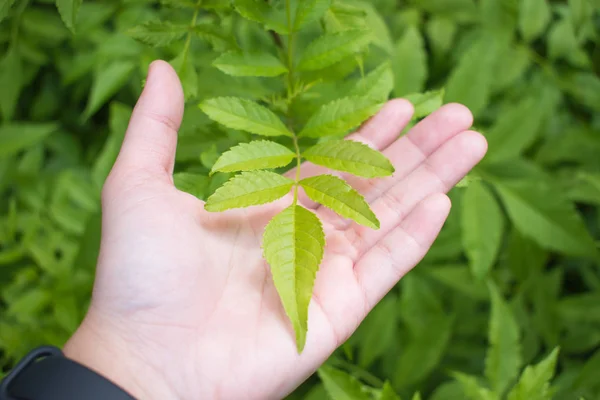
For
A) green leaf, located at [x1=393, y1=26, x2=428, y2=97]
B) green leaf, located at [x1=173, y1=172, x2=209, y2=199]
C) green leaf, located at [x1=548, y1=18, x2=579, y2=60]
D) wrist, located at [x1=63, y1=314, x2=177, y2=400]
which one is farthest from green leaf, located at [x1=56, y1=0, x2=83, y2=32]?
green leaf, located at [x1=548, y1=18, x2=579, y2=60]

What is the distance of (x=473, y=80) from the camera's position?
5.48ft

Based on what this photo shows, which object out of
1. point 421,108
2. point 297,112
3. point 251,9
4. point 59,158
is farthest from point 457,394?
point 59,158

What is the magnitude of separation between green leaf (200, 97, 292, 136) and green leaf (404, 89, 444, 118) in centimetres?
43

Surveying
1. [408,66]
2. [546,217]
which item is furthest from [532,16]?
[546,217]

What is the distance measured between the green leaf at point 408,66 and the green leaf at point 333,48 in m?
0.42

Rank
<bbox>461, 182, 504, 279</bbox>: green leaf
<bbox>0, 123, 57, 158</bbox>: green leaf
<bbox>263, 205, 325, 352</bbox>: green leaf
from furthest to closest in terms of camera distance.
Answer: <bbox>0, 123, 57, 158</bbox>: green leaf
<bbox>461, 182, 504, 279</bbox>: green leaf
<bbox>263, 205, 325, 352</bbox>: green leaf

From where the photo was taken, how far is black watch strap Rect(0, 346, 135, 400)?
1064mm

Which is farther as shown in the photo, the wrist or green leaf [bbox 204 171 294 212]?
the wrist

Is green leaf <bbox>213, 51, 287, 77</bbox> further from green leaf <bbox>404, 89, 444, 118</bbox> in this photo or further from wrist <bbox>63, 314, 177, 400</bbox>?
wrist <bbox>63, 314, 177, 400</bbox>

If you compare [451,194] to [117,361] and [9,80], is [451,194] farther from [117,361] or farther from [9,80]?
[9,80]

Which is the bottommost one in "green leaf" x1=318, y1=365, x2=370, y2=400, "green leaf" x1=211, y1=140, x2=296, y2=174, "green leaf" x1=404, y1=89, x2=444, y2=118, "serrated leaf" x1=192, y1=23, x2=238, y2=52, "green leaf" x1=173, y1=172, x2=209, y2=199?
"green leaf" x1=318, y1=365, x2=370, y2=400

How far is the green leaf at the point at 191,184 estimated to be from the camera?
4.26 feet

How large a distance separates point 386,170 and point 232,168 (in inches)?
12.2

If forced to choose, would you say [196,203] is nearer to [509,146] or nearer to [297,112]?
[297,112]
